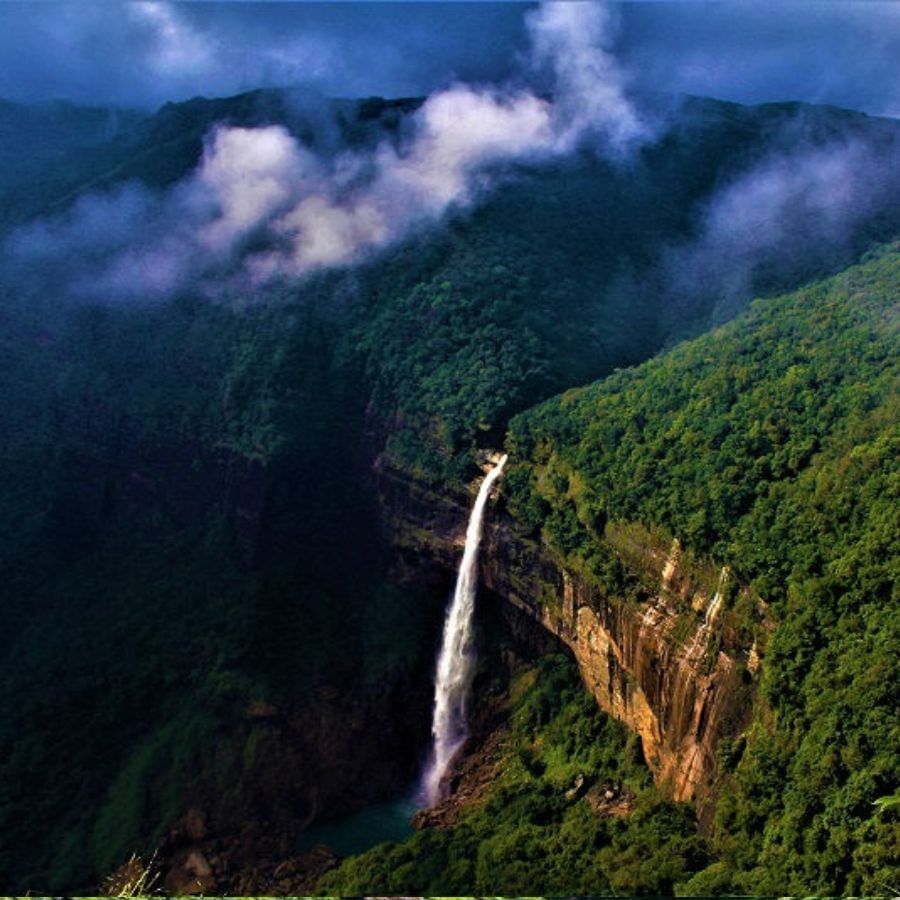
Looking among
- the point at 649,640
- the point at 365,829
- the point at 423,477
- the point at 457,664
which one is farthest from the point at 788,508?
the point at 365,829

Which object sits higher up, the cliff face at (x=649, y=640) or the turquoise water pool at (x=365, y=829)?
the cliff face at (x=649, y=640)

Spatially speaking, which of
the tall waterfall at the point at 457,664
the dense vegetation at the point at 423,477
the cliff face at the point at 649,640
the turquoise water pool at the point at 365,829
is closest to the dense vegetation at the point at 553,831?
the dense vegetation at the point at 423,477

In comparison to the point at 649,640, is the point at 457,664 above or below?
below

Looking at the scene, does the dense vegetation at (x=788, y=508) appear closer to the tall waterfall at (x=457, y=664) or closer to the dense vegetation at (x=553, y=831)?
the tall waterfall at (x=457, y=664)

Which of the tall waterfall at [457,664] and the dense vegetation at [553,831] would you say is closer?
the dense vegetation at [553,831]

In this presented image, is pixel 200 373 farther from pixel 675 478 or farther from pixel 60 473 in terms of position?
pixel 675 478

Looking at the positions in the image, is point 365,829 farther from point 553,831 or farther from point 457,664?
point 553,831

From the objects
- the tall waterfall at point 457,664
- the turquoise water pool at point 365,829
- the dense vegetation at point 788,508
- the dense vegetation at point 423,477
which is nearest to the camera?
the dense vegetation at point 788,508
